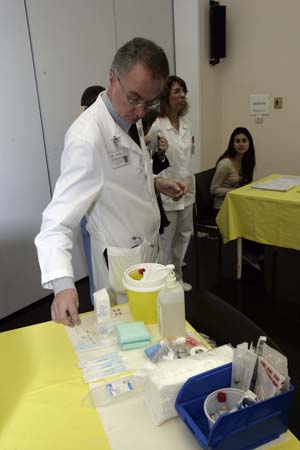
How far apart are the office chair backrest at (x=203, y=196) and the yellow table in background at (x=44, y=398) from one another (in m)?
1.95

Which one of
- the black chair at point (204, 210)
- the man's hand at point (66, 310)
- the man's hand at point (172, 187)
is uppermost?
the man's hand at point (172, 187)

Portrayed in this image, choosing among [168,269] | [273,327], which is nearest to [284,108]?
[273,327]

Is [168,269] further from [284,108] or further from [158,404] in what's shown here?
[284,108]

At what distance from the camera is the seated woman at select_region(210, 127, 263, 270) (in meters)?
2.95

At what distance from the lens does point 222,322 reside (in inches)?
45.1

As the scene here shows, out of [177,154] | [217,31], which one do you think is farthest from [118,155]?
[217,31]

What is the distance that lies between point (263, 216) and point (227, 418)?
1.89 metres

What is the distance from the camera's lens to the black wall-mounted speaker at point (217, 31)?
3.54m

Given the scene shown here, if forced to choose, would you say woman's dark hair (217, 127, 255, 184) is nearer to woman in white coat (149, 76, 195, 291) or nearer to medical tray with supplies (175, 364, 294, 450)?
woman in white coat (149, 76, 195, 291)

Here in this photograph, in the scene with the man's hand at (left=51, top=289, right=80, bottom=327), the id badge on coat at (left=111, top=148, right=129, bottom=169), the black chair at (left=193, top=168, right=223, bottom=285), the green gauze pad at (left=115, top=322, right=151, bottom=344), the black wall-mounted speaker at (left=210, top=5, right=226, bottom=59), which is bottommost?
the black chair at (left=193, top=168, right=223, bottom=285)

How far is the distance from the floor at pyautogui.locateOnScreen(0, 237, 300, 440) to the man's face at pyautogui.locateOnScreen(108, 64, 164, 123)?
1101 millimetres

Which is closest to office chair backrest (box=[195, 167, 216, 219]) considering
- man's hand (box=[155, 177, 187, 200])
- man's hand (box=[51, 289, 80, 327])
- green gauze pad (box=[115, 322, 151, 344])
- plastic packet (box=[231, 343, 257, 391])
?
man's hand (box=[155, 177, 187, 200])

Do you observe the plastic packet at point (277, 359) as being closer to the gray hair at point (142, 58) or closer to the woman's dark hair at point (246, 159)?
the gray hair at point (142, 58)

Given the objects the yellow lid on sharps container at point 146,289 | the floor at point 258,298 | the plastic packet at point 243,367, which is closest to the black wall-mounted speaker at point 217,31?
the floor at point 258,298
